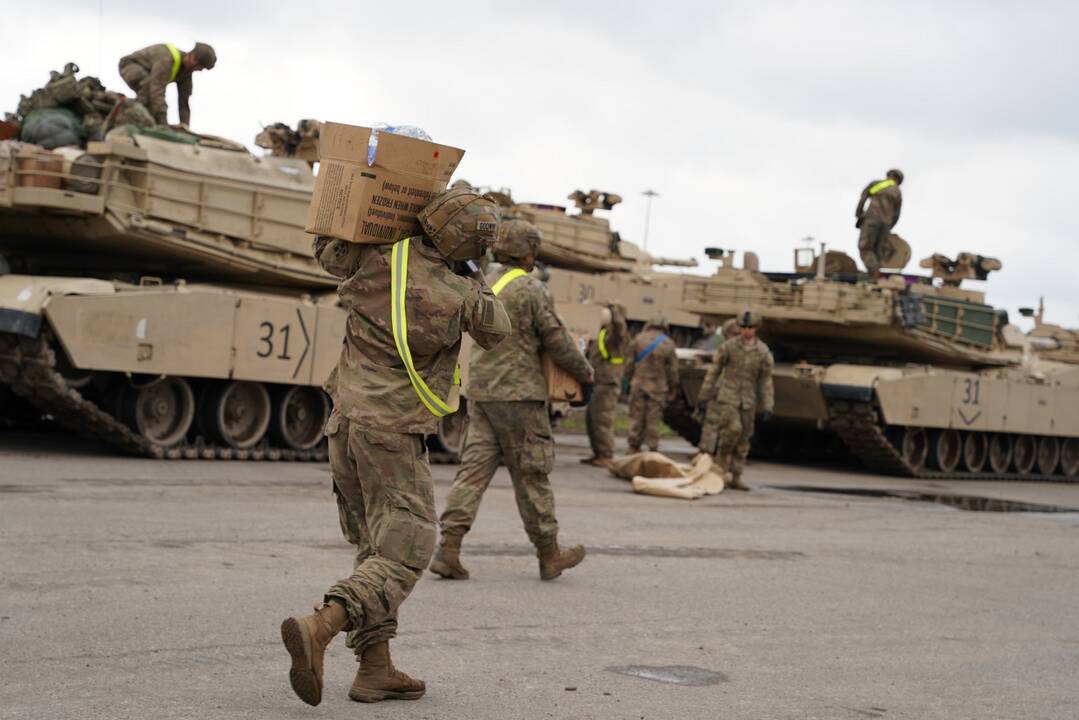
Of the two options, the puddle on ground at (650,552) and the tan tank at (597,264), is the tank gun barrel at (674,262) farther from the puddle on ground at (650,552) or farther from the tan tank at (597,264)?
the puddle on ground at (650,552)

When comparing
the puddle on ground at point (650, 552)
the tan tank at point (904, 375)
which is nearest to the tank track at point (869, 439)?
the tan tank at point (904, 375)

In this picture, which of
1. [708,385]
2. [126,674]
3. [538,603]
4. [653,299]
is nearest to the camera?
[126,674]

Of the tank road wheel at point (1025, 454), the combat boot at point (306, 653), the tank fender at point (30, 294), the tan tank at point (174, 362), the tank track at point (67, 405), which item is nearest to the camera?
the combat boot at point (306, 653)

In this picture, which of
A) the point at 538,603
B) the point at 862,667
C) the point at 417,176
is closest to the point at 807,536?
the point at 538,603

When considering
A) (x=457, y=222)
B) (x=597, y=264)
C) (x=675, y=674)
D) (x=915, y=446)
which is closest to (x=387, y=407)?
(x=457, y=222)

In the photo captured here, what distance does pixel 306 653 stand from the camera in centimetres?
473

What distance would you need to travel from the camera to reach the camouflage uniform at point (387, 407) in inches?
209

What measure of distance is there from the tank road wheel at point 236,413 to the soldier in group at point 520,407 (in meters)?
7.02

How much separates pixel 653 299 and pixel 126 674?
1174 inches

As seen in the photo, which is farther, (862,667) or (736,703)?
(862,667)

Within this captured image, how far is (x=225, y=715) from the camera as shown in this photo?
482 cm

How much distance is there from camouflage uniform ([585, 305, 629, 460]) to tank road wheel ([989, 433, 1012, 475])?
22.9 feet

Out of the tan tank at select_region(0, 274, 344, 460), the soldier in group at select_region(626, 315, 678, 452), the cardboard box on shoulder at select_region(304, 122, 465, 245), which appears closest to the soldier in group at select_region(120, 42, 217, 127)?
the tan tank at select_region(0, 274, 344, 460)

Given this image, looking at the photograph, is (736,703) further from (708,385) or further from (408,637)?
(708,385)
